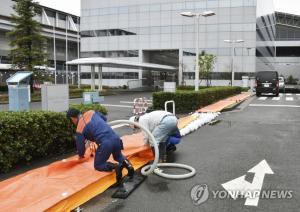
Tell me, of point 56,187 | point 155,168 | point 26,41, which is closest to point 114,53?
point 26,41

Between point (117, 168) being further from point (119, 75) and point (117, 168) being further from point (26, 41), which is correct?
point (119, 75)

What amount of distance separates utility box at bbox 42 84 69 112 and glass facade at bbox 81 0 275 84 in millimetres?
47575

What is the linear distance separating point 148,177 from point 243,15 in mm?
54425

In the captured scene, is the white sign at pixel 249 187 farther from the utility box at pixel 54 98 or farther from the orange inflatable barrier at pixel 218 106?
the orange inflatable barrier at pixel 218 106

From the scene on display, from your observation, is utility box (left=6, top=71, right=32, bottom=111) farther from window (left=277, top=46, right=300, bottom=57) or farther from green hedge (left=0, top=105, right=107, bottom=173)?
window (left=277, top=46, right=300, bottom=57)

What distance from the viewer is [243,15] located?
56.3 m

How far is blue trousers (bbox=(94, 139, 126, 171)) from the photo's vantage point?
545 cm

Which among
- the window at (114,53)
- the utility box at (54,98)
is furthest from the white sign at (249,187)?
the window at (114,53)

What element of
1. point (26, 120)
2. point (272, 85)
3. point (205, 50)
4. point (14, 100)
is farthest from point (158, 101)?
point (205, 50)

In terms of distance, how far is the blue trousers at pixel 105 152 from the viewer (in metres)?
5.45

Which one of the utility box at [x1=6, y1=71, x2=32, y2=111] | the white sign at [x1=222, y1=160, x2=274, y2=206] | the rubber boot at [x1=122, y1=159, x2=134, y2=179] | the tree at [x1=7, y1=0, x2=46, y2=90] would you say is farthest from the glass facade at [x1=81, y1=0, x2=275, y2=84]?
the rubber boot at [x1=122, y1=159, x2=134, y2=179]

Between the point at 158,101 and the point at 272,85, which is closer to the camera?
the point at 158,101

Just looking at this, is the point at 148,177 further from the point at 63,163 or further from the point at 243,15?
the point at 243,15

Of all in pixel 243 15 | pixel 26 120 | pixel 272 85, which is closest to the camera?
pixel 26 120
